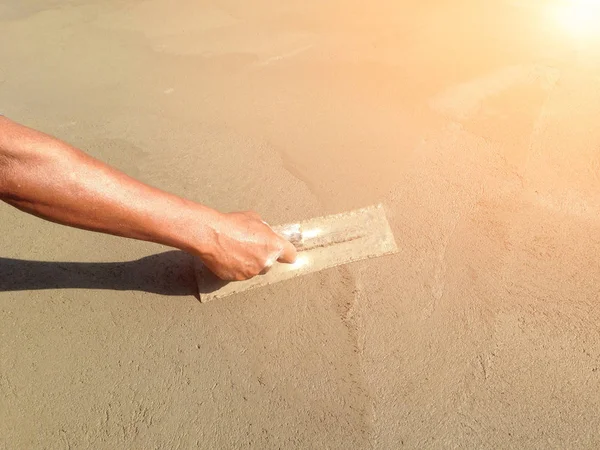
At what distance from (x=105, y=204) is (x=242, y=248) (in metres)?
0.48

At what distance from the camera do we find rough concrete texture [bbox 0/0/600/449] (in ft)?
5.04

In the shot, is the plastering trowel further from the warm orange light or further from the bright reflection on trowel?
the warm orange light

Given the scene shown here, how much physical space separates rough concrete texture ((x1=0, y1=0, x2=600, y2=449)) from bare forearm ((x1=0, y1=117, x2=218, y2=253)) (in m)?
0.44

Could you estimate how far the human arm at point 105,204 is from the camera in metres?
1.30

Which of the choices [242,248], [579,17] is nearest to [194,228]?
[242,248]

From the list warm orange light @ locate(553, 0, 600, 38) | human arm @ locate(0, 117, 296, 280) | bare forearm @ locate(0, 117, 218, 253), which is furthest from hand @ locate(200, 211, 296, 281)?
warm orange light @ locate(553, 0, 600, 38)

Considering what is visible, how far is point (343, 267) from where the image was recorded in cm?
191

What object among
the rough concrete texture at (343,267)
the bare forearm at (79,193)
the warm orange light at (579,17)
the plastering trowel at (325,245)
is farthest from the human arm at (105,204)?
the warm orange light at (579,17)

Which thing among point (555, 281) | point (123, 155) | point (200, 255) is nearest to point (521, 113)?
point (555, 281)

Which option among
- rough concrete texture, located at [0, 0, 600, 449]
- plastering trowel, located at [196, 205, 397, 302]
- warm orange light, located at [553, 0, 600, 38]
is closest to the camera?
rough concrete texture, located at [0, 0, 600, 449]

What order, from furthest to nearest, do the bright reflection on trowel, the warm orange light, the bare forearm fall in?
the warm orange light, the bright reflection on trowel, the bare forearm

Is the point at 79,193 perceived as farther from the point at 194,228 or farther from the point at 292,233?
the point at 292,233

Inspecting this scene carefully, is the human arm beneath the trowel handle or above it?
above

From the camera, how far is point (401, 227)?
2.01 meters
